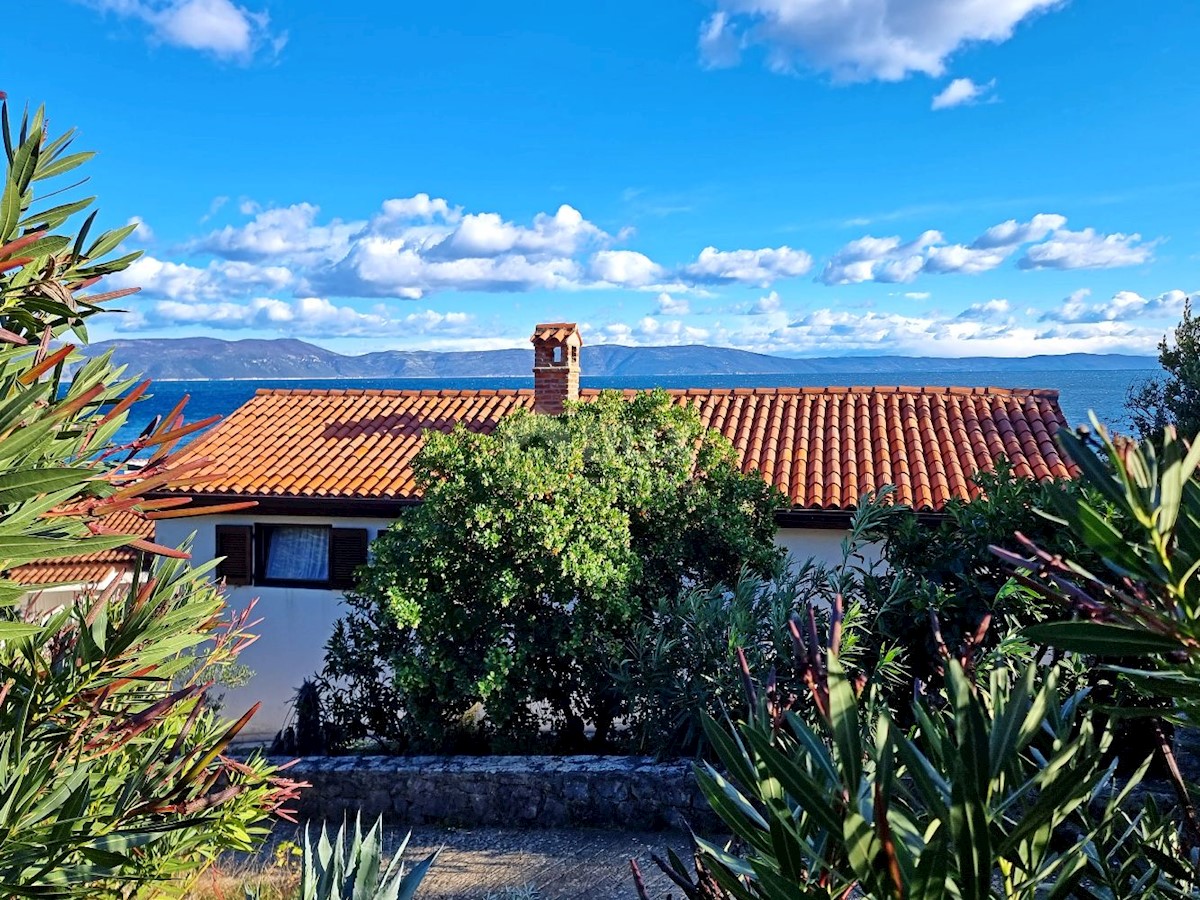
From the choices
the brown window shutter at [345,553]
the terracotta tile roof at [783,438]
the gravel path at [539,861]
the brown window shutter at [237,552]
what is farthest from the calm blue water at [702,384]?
the gravel path at [539,861]

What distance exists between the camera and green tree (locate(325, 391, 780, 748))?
823cm

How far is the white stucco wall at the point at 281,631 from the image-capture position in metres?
11.6

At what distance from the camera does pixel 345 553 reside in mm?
11602

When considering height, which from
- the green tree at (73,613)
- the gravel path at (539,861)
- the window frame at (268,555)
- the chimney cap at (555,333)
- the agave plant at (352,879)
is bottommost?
the gravel path at (539,861)

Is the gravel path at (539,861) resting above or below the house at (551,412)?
below

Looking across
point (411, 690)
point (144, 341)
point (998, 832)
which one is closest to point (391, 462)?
point (411, 690)

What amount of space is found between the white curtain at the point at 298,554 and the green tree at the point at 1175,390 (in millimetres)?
12123

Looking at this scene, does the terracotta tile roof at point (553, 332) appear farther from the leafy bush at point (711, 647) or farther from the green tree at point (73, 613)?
the green tree at point (73, 613)

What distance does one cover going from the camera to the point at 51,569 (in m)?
17.4

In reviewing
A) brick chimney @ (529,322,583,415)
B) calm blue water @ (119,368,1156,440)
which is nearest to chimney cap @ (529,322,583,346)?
brick chimney @ (529,322,583,415)

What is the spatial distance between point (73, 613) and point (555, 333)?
10345 millimetres

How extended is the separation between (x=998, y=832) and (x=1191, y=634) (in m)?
0.32

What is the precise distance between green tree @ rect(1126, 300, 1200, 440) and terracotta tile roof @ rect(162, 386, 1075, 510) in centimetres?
163

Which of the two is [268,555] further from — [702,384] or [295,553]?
[702,384]
